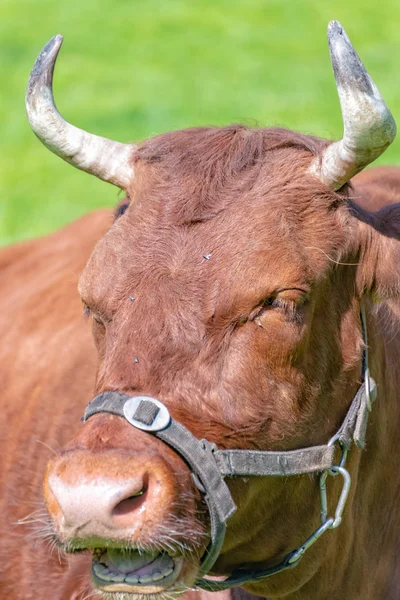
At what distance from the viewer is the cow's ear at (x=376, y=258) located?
338 centimetres

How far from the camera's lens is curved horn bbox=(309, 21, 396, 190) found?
3062mm

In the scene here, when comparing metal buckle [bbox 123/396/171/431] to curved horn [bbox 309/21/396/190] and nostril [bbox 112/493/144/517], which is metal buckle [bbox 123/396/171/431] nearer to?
nostril [bbox 112/493/144/517]

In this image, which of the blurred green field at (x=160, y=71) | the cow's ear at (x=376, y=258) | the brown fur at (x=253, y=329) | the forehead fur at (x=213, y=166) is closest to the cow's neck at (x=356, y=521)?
the brown fur at (x=253, y=329)

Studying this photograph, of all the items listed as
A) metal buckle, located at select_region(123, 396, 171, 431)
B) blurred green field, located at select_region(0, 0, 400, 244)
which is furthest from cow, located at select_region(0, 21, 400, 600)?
blurred green field, located at select_region(0, 0, 400, 244)

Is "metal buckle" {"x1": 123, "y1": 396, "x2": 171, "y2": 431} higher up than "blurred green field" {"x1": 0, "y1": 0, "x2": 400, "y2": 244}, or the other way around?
"metal buckle" {"x1": 123, "y1": 396, "x2": 171, "y2": 431}

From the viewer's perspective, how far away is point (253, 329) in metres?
3.05

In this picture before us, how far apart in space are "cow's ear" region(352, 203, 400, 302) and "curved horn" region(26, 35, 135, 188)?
36.3 inches

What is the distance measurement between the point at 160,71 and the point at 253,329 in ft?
44.7

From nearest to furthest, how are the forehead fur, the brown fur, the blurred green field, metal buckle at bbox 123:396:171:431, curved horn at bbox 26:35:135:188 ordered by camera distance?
1. metal buckle at bbox 123:396:171:431
2. the brown fur
3. the forehead fur
4. curved horn at bbox 26:35:135:188
5. the blurred green field

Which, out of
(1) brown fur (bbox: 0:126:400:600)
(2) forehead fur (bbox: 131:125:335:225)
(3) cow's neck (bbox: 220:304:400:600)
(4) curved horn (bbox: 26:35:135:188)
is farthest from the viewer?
(4) curved horn (bbox: 26:35:135:188)

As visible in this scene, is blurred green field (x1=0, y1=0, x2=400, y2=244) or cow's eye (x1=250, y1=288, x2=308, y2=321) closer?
cow's eye (x1=250, y1=288, x2=308, y2=321)

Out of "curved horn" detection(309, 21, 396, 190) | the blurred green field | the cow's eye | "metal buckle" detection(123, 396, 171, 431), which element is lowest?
the blurred green field

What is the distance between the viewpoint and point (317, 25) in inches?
704

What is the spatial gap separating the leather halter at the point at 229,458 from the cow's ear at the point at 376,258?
12cm
